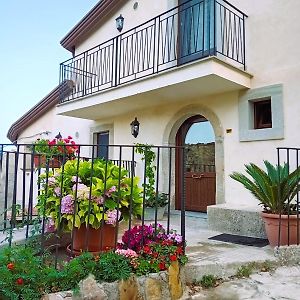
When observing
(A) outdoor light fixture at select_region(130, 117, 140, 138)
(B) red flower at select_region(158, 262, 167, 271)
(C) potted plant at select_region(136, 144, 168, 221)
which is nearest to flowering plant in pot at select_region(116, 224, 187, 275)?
(B) red flower at select_region(158, 262, 167, 271)

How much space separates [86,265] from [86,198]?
27.5 inches

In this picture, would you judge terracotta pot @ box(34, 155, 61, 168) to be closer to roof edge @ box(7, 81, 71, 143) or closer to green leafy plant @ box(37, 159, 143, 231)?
green leafy plant @ box(37, 159, 143, 231)

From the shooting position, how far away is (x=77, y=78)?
933 cm

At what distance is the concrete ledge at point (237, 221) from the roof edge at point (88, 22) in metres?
6.70

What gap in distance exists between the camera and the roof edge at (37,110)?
939 centimetres

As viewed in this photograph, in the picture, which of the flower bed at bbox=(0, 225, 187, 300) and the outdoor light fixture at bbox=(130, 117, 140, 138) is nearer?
the flower bed at bbox=(0, 225, 187, 300)

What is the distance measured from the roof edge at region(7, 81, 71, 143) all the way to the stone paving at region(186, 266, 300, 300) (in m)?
7.27

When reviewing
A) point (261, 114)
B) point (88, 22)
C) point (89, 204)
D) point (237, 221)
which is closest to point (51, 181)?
point (89, 204)

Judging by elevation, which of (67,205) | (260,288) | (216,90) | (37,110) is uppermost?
(37,110)

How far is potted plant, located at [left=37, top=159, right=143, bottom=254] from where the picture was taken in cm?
301

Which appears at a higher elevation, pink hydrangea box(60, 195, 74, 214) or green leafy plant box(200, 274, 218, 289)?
pink hydrangea box(60, 195, 74, 214)

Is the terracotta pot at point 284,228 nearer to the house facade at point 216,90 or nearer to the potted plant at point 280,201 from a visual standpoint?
the potted plant at point 280,201

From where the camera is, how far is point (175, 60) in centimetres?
649

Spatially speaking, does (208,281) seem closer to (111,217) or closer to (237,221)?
(111,217)
